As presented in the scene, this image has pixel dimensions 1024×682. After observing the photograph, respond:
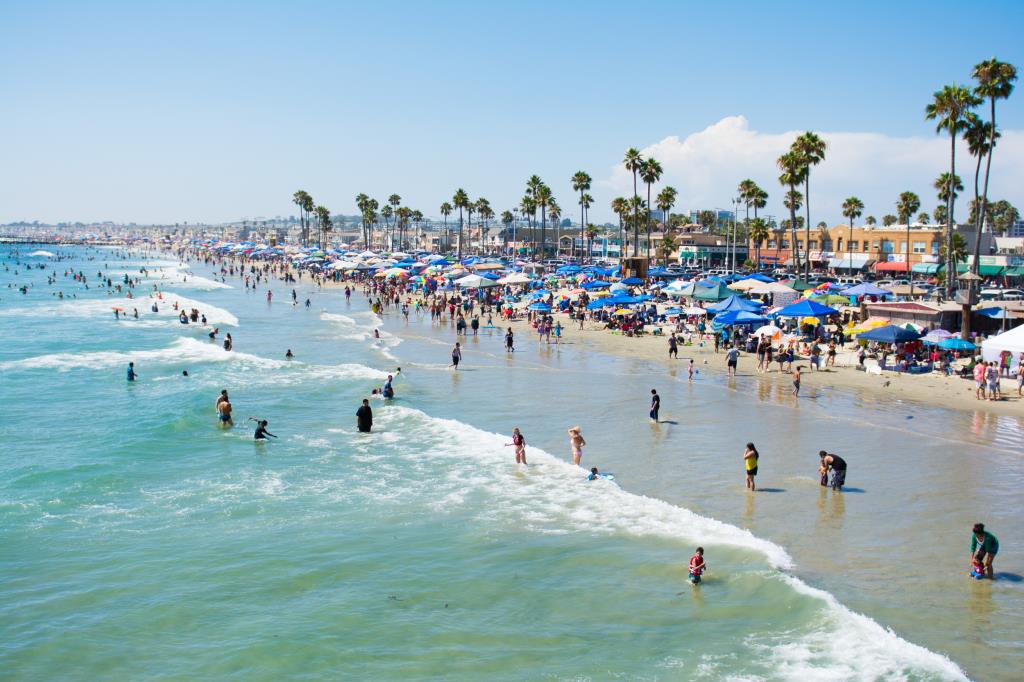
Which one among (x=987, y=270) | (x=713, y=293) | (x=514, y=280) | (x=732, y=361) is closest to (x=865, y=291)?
(x=713, y=293)

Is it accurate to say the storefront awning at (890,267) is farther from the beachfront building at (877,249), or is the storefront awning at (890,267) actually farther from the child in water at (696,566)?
the child in water at (696,566)

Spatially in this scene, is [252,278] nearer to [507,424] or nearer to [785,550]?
[507,424]

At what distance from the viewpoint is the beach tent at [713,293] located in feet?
143

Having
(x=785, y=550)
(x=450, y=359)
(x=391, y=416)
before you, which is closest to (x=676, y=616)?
(x=785, y=550)

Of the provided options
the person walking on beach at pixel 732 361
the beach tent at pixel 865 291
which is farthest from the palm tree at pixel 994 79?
the person walking on beach at pixel 732 361

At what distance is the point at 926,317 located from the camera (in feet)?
109

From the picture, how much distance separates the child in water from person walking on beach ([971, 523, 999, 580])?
4166 millimetres

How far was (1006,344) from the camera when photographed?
25500 millimetres

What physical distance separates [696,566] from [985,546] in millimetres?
4425

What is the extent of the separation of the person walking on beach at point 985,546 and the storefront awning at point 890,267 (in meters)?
75.3

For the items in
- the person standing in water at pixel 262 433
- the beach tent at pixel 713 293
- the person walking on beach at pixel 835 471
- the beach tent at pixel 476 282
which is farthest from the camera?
the beach tent at pixel 476 282

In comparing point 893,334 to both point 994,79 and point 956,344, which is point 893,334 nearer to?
point 956,344

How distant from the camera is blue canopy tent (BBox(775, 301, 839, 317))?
33.2m

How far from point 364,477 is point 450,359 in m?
17.5
